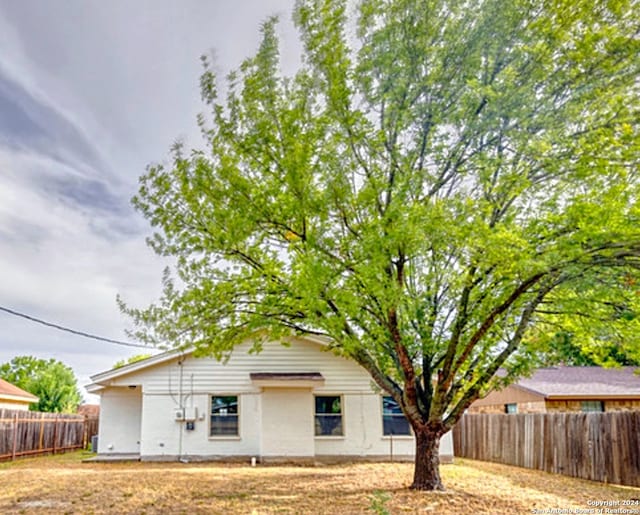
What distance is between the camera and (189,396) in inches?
614

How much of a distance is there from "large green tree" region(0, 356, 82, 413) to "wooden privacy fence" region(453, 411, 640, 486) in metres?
25.8

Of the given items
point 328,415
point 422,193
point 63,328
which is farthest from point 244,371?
point 422,193

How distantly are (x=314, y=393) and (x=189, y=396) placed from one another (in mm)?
3858

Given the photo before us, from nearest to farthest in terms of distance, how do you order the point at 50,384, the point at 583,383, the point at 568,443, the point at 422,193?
the point at 422,193, the point at 568,443, the point at 583,383, the point at 50,384

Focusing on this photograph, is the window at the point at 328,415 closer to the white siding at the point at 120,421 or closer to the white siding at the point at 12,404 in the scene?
the white siding at the point at 120,421

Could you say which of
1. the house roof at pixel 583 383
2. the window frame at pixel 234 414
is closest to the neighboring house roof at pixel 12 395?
the window frame at pixel 234 414

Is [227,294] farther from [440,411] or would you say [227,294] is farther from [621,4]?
[621,4]

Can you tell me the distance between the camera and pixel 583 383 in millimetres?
18469

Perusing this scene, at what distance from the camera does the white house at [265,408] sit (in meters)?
15.0

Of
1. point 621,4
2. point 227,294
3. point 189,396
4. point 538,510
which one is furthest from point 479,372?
point 189,396

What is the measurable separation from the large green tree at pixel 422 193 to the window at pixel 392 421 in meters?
6.09

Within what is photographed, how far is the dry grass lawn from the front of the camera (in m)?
7.74

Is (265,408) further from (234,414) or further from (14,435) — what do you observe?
(14,435)

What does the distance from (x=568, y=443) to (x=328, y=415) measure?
21.9 feet
